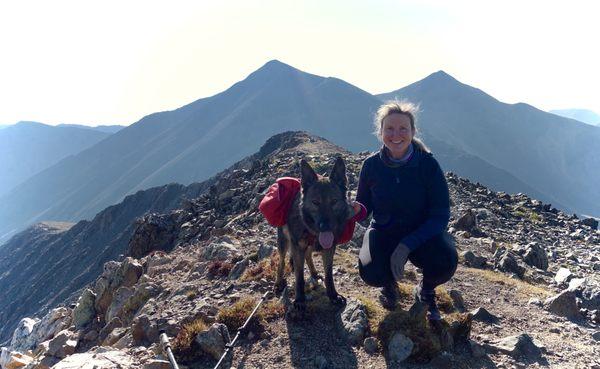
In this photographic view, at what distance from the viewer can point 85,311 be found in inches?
414

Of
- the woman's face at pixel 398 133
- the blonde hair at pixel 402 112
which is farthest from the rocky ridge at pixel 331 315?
the blonde hair at pixel 402 112

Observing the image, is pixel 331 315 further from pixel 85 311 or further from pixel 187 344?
pixel 85 311

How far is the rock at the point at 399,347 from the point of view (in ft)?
17.2

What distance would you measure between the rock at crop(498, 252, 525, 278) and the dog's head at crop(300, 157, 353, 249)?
5638mm

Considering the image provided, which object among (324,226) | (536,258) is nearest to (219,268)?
(324,226)

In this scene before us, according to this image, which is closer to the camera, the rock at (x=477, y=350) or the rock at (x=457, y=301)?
the rock at (x=477, y=350)

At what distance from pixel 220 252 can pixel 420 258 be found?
5830mm

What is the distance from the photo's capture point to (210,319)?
21.2 feet

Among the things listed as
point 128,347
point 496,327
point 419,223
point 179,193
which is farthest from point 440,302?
point 179,193

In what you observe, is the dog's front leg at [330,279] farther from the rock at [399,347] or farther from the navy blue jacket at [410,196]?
the rock at [399,347]

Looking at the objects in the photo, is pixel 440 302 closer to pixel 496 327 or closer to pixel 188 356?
pixel 496 327

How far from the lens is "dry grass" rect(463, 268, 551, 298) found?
827 cm

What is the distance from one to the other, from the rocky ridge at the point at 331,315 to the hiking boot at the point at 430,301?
11.8 inches

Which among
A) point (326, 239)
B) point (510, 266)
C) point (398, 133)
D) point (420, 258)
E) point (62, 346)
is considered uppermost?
point (398, 133)
